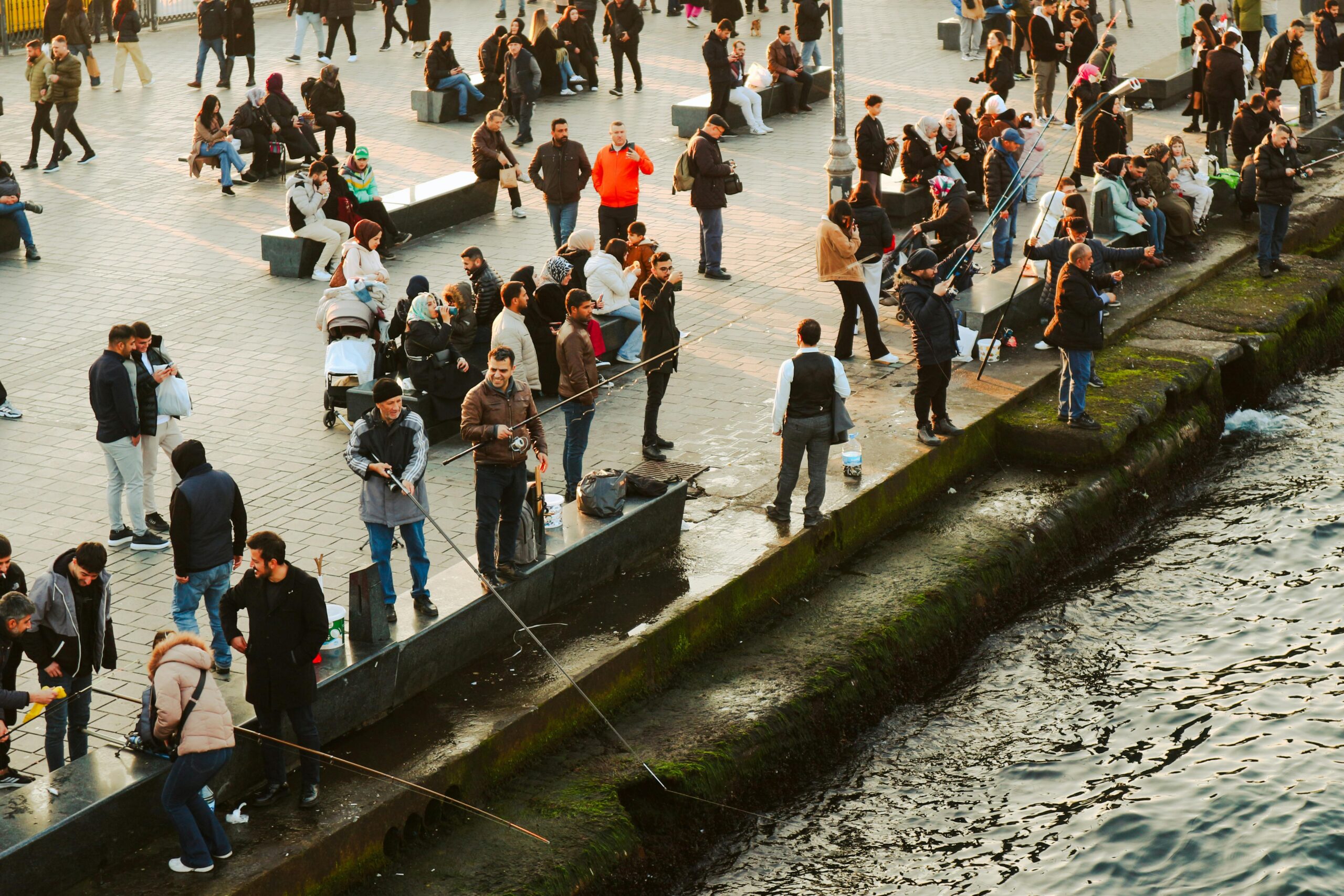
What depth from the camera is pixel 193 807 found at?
23.7ft

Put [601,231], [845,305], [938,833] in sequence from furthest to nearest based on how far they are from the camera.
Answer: [601,231] → [845,305] → [938,833]

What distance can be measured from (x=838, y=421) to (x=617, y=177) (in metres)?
6.07

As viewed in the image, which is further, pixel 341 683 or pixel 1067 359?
pixel 1067 359

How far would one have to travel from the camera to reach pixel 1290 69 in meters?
22.8

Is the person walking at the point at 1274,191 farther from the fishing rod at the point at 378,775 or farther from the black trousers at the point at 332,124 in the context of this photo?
the fishing rod at the point at 378,775

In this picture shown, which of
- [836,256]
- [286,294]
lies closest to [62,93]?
[286,294]

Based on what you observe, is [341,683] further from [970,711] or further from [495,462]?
[970,711]

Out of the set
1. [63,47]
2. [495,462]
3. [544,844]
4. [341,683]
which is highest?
[63,47]

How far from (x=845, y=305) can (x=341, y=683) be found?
698 centimetres

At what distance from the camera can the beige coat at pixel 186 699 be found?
285 inches

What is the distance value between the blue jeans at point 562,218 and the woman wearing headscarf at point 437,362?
440 centimetres

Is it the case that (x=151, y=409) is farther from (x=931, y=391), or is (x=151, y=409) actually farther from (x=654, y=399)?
(x=931, y=391)

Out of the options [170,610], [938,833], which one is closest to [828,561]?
[938,833]

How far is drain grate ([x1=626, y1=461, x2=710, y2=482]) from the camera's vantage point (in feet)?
35.4
